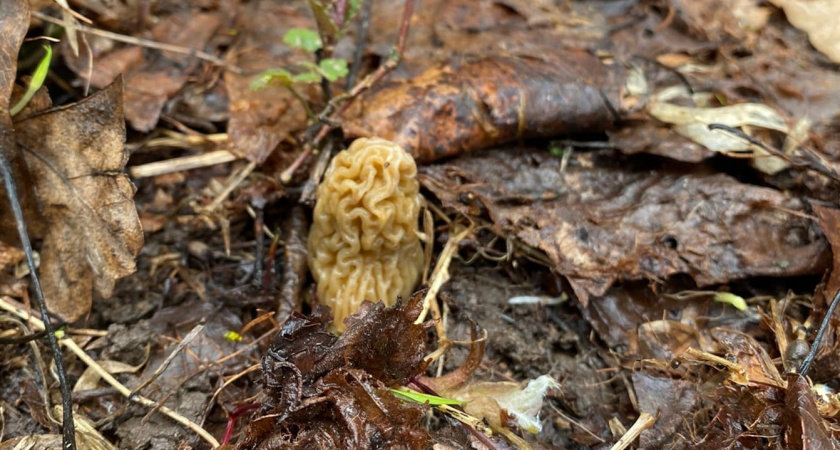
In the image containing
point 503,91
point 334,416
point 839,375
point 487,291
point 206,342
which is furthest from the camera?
point 503,91

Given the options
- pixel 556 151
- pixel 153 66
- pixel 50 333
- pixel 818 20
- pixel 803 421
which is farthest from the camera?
pixel 818 20

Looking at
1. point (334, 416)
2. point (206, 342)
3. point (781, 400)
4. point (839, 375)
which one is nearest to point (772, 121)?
point (839, 375)

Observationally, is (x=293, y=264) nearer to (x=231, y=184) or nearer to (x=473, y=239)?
(x=231, y=184)

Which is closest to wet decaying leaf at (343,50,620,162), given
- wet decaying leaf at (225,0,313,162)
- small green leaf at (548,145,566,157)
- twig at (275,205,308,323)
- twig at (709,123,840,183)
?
small green leaf at (548,145,566,157)

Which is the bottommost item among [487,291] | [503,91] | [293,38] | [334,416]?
[487,291]

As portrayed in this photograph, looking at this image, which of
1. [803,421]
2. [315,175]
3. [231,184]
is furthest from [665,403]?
[231,184]

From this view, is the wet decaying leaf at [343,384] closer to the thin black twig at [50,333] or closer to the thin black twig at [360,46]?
the thin black twig at [50,333]

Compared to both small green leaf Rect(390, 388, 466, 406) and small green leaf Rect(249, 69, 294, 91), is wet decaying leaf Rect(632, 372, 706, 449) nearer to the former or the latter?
small green leaf Rect(390, 388, 466, 406)

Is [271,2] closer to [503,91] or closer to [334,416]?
[503,91]

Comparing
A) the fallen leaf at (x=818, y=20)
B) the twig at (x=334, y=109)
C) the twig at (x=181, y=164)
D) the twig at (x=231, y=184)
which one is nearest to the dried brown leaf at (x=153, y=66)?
the twig at (x=181, y=164)
